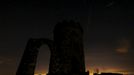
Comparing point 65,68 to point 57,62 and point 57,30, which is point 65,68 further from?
point 57,30

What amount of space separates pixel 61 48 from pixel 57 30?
9.82 ft

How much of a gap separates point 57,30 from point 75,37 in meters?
2.80

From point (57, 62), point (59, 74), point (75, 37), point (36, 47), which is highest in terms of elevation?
point (75, 37)

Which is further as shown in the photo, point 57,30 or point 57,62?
point 57,30

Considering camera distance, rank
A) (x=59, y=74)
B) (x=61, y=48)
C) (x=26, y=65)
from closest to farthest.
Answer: (x=26, y=65) < (x=59, y=74) < (x=61, y=48)

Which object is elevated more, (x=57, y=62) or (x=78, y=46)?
(x=78, y=46)

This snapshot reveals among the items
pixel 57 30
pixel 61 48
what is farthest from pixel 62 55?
pixel 57 30

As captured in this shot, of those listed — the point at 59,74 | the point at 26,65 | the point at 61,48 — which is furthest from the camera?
the point at 61,48

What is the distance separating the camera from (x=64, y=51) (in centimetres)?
2034

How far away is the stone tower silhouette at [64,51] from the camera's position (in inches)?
753

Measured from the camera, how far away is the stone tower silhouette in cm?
1912

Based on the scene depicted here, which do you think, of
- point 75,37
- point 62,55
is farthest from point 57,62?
point 75,37

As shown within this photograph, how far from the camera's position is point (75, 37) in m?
21.2

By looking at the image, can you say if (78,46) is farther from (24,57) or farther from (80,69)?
(24,57)
